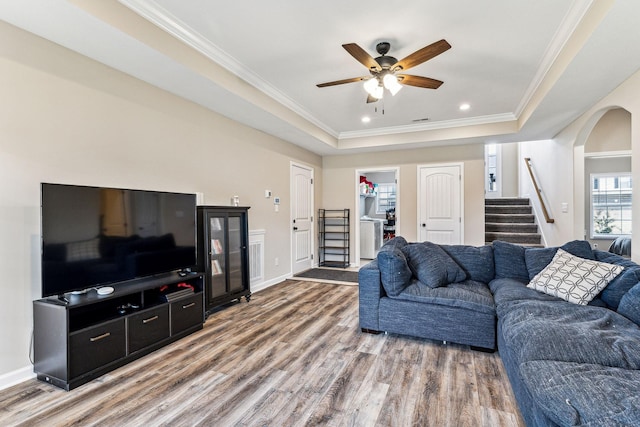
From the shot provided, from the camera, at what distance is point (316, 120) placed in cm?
523

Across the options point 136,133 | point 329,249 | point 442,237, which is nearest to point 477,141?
point 442,237

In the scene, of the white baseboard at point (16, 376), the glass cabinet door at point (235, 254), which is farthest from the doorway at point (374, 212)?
the white baseboard at point (16, 376)

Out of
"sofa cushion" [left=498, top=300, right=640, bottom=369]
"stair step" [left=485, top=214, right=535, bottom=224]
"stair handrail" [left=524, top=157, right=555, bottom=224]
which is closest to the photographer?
"sofa cushion" [left=498, top=300, right=640, bottom=369]

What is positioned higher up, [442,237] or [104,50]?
[104,50]

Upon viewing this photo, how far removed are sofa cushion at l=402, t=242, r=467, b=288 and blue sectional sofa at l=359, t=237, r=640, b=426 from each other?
0.01 metres

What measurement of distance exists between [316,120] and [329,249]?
9.66 ft

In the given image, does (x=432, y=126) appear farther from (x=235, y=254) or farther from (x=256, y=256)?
(x=235, y=254)

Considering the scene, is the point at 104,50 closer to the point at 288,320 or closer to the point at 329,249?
the point at 288,320

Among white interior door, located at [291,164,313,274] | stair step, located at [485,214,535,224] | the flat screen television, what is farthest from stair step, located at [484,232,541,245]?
the flat screen television

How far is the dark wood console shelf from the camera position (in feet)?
7.06

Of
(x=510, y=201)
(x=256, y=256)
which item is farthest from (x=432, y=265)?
(x=510, y=201)

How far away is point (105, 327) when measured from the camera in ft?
7.69

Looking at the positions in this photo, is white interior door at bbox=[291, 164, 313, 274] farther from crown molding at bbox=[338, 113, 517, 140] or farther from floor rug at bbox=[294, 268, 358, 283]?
crown molding at bbox=[338, 113, 517, 140]

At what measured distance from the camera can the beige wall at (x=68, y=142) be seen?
2.21 meters
